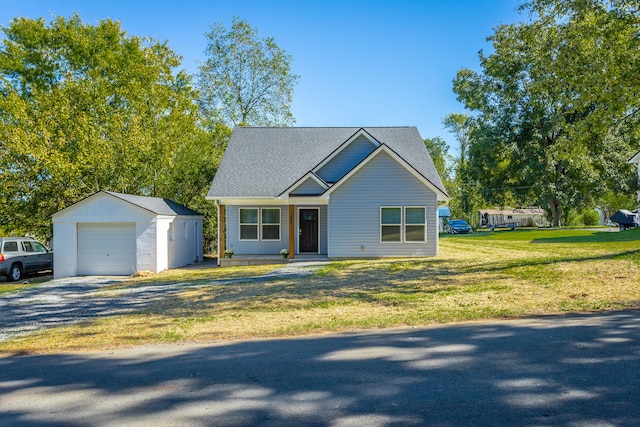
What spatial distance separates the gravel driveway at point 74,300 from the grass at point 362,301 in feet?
2.08

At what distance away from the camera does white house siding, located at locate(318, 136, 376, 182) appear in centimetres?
2169

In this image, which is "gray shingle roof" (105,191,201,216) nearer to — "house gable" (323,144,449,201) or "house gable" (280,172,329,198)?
"house gable" (280,172,329,198)

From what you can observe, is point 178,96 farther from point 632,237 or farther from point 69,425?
point 69,425

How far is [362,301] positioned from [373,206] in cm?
971

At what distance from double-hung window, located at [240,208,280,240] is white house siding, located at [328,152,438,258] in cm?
287

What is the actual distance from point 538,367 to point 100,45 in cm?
3760

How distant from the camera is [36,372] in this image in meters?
6.14

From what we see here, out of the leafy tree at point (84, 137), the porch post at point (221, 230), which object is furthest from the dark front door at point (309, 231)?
the leafy tree at point (84, 137)

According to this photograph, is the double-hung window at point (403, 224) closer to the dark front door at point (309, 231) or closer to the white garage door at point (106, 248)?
the dark front door at point (309, 231)

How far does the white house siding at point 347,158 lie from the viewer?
2169 cm

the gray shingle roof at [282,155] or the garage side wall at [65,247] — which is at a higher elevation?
the gray shingle roof at [282,155]

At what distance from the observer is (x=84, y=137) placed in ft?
76.7

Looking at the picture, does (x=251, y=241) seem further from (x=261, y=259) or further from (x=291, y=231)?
(x=291, y=231)

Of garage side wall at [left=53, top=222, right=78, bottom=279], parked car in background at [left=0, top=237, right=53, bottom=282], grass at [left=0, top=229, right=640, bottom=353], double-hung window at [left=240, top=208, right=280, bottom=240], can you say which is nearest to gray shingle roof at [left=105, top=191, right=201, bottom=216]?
garage side wall at [left=53, top=222, right=78, bottom=279]
